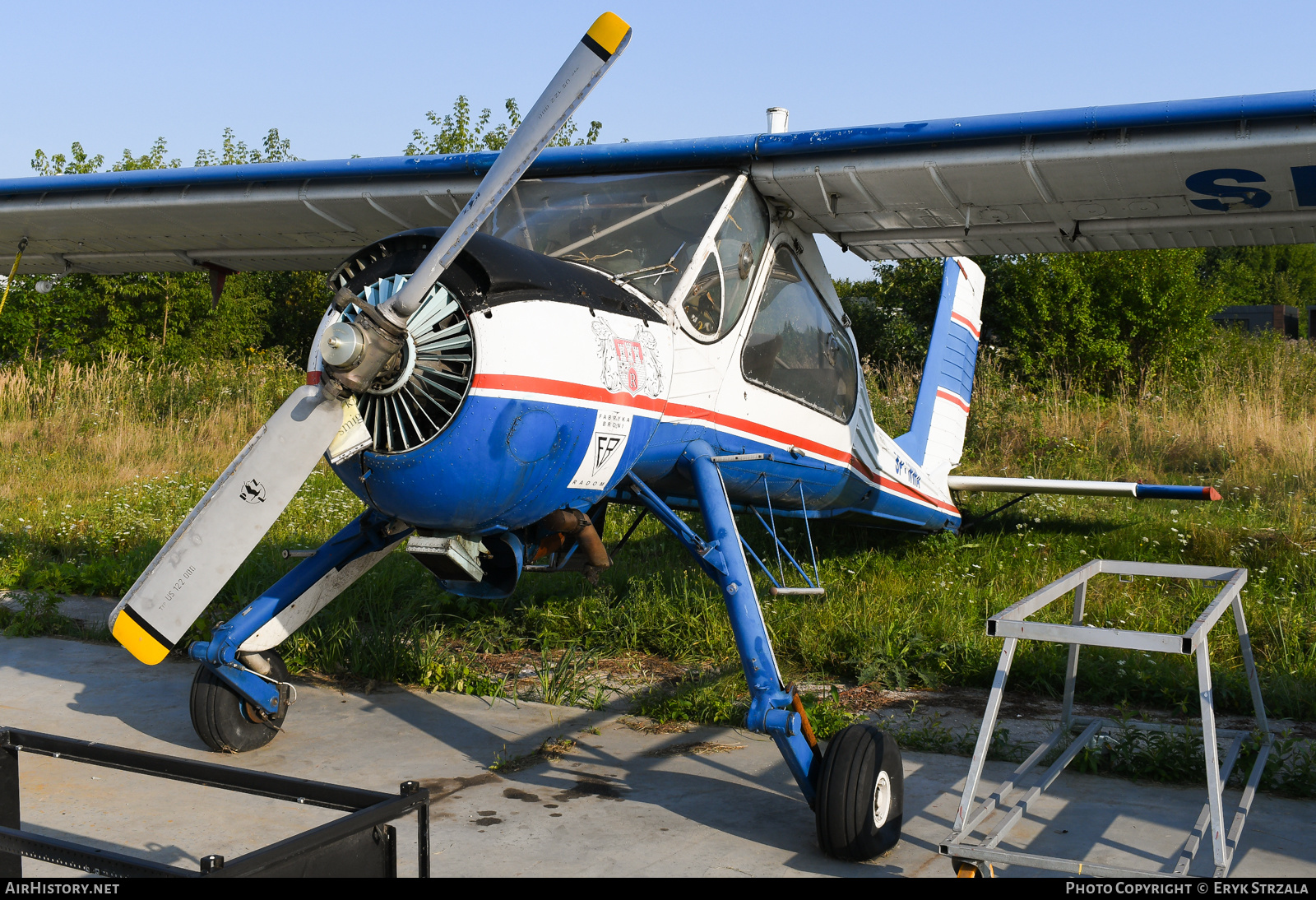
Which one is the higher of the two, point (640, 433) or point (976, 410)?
point (976, 410)

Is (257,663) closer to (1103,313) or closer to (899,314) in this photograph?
(1103,313)

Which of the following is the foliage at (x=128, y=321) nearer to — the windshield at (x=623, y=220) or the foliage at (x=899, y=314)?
the foliage at (x=899, y=314)

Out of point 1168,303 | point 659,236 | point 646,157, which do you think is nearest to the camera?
point 659,236

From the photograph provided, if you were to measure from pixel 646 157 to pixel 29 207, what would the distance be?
441 cm

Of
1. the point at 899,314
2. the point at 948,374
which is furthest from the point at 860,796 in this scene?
the point at 899,314

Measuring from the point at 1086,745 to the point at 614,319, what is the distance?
259 centimetres

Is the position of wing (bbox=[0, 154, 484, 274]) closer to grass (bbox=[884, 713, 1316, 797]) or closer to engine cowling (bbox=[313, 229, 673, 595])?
A: engine cowling (bbox=[313, 229, 673, 595])

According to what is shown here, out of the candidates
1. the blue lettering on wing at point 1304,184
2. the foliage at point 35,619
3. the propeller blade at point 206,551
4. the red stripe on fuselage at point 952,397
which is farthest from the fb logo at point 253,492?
the red stripe on fuselage at point 952,397

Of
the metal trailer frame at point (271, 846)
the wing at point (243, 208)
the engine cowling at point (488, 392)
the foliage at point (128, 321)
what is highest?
the foliage at point (128, 321)

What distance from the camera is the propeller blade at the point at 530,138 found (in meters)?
3.12

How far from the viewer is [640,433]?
3891mm

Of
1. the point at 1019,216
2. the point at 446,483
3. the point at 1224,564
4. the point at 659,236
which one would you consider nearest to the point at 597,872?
the point at 446,483

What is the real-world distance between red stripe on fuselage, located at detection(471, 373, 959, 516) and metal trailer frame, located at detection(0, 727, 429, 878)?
4.47ft

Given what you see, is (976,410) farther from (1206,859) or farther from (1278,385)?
(1206,859)
